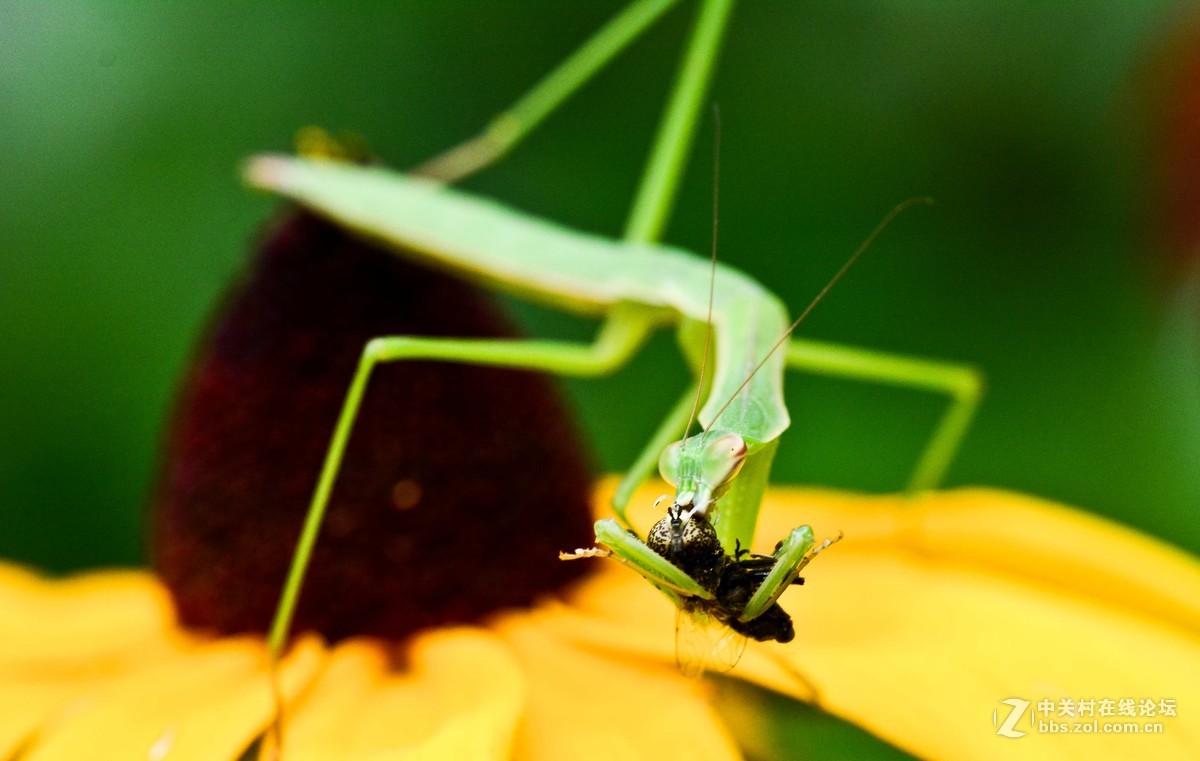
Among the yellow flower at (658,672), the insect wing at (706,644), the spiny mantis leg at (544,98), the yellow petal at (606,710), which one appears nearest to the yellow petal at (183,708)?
the yellow flower at (658,672)

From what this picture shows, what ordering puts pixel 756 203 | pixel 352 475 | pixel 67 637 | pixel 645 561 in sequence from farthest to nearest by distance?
pixel 756 203, pixel 67 637, pixel 352 475, pixel 645 561

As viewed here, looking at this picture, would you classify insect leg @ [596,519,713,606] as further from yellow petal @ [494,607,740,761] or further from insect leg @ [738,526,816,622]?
yellow petal @ [494,607,740,761]

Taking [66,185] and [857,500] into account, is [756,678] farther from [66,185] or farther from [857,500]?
[66,185]

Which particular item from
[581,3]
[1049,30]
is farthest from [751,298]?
[1049,30]

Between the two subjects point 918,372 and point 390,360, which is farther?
point 918,372

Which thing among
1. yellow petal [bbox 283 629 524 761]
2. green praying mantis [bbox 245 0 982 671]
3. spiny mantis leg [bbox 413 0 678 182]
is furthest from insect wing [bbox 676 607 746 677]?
spiny mantis leg [bbox 413 0 678 182]

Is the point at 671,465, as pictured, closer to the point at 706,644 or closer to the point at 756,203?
the point at 706,644

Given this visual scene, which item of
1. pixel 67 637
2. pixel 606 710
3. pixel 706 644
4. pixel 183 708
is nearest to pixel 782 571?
pixel 706 644
